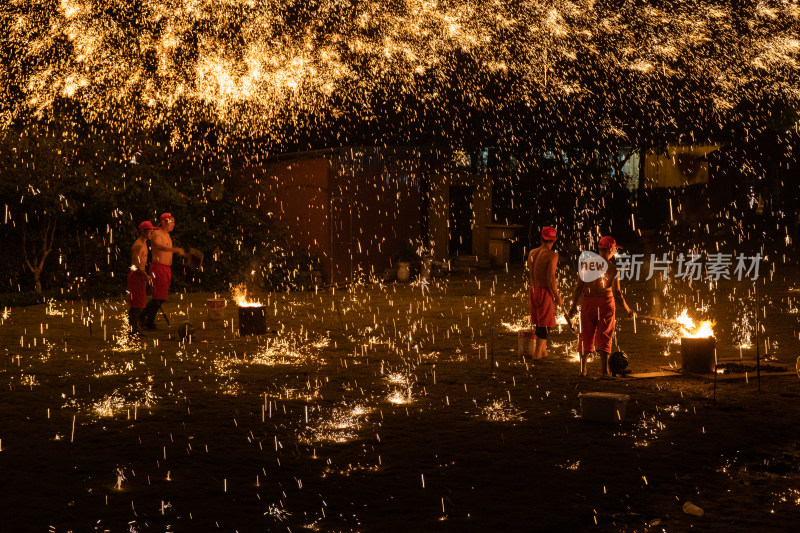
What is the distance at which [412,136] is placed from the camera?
22703mm

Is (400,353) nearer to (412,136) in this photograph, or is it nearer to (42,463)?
(42,463)

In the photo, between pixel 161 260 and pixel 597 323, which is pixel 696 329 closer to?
pixel 597 323

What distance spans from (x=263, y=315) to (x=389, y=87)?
1153cm

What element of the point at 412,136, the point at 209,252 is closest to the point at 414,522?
the point at 209,252

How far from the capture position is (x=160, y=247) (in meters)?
12.9

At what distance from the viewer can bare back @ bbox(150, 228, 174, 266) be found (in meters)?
12.9

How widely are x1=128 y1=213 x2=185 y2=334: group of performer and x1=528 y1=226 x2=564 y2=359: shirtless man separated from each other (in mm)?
5177

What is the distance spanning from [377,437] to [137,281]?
6462 millimetres

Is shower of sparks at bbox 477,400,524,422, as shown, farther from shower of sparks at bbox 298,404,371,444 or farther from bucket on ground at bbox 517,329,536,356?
bucket on ground at bbox 517,329,536,356

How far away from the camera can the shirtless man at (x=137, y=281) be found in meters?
12.5

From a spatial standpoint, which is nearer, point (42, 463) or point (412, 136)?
point (42, 463)

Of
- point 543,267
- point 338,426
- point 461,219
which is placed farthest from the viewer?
point 461,219

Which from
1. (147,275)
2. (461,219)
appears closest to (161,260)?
(147,275)

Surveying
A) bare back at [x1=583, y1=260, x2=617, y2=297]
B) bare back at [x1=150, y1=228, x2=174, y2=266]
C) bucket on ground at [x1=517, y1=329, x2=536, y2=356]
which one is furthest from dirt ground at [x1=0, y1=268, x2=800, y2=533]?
bare back at [x1=150, y1=228, x2=174, y2=266]
